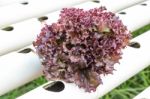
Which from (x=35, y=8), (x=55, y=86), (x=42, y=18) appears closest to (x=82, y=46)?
(x=55, y=86)

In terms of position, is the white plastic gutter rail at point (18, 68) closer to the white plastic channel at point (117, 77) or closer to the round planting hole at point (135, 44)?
the white plastic channel at point (117, 77)

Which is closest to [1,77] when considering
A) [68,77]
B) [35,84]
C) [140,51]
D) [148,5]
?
[68,77]

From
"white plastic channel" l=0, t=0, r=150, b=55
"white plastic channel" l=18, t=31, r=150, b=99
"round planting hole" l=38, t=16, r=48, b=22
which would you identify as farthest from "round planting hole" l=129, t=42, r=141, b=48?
"round planting hole" l=38, t=16, r=48, b=22

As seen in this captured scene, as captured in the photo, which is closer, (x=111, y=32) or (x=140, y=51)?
(x=111, y=32)

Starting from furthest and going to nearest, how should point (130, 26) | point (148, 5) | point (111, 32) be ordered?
point (148, 5), point (130, 26), point (111, 32)

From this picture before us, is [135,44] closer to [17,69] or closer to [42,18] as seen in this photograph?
[42,18]

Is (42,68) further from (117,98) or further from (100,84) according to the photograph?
(117,98)

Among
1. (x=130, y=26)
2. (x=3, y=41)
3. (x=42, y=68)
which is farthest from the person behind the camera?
(x=130, y=26)
